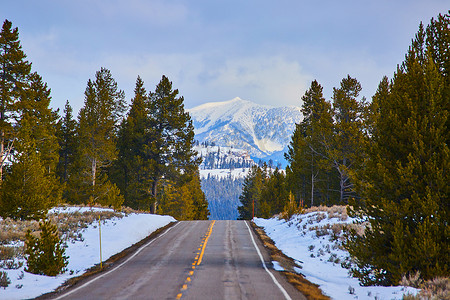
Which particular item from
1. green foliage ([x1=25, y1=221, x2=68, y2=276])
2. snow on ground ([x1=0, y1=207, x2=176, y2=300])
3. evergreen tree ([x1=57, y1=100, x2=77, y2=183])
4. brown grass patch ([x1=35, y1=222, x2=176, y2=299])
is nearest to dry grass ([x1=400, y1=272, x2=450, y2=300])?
brown grass patch ([x1=35, y1=222, x2=176, y2=299])

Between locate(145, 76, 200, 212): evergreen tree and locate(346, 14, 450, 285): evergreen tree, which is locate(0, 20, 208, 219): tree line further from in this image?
locate(346, 14, 450, 285): evergreen tree

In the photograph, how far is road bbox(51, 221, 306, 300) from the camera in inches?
348

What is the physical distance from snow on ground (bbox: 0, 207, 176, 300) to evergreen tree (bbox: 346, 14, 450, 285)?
10.2 m

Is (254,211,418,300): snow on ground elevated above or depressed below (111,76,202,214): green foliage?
below

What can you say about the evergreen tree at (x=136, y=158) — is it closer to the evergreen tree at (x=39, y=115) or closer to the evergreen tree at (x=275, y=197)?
the evergreen tree at (x=39, y=115)

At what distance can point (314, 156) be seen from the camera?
112 feet

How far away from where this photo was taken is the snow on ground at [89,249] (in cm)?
930

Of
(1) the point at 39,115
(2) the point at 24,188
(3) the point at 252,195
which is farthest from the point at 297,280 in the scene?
(3) the point at 252,195

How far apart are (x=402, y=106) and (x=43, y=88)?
119ft

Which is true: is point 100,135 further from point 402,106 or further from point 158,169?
point 402,106

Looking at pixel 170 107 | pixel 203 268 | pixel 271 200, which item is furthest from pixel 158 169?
pixel 271 200

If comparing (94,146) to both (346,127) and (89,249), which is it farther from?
(346,127)

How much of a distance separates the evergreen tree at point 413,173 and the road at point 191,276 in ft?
10.5

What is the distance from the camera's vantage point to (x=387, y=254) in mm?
Answer: 9383
